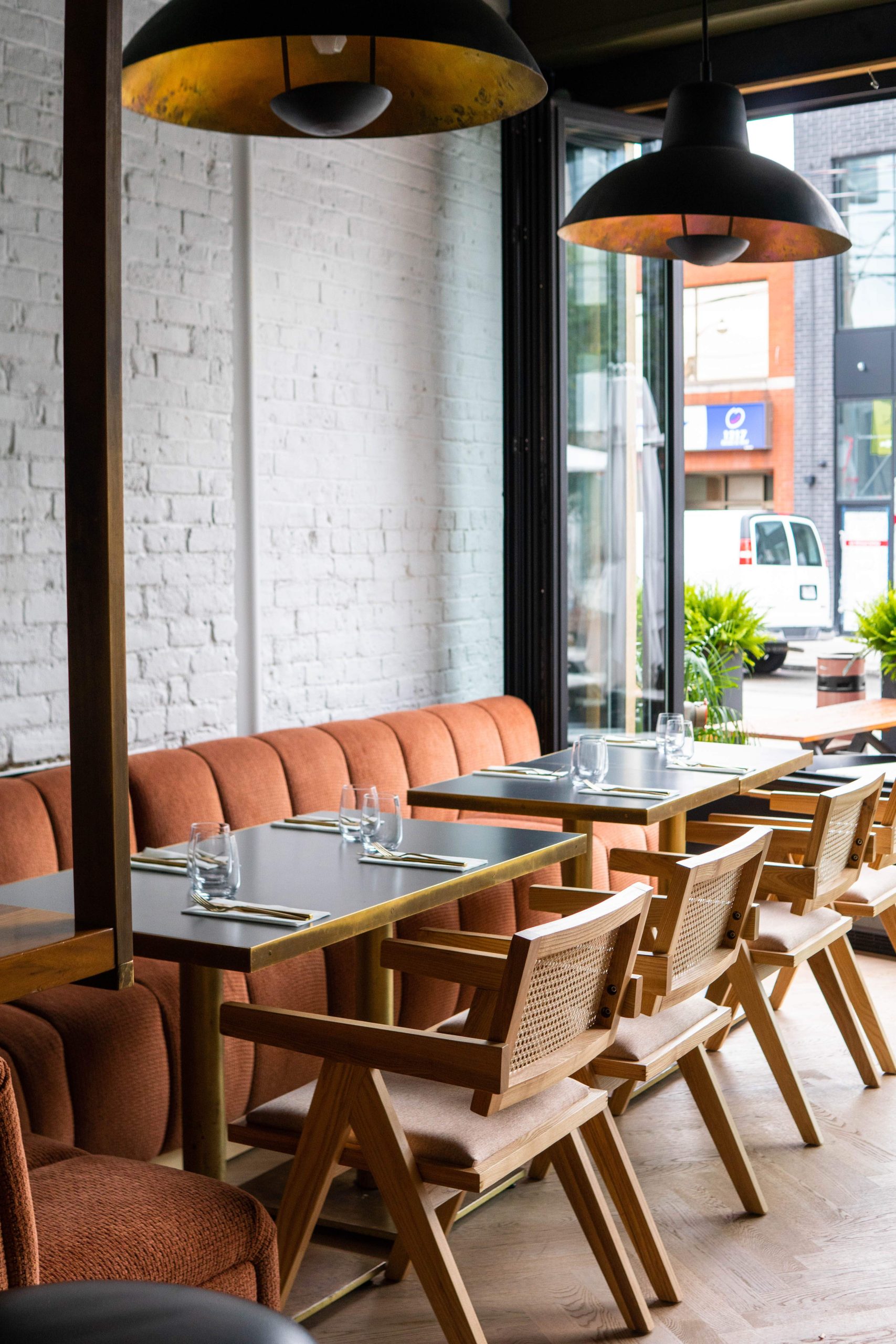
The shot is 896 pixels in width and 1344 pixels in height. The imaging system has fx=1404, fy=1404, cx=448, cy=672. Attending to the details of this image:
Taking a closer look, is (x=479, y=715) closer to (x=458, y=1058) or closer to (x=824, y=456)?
(x=458, y=1058)

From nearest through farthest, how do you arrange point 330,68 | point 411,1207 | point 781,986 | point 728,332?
point 411,1207 → point 330,68 → point 781,986 → point 728,332

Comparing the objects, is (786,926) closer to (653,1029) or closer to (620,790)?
(620,790)

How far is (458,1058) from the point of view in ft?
6.69

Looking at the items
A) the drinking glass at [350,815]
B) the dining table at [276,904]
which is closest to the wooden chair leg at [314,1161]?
the dining table at [276,904]

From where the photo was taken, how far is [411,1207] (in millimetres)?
2084

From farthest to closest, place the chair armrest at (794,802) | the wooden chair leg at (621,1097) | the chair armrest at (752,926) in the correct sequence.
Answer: the chair armrest at (794,802), the wooden chair leg at (621,1097), the chair armrest at (752,926)

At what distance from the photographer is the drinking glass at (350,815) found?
2.82 meters

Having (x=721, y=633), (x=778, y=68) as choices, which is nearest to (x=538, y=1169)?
(x=778, y=68)

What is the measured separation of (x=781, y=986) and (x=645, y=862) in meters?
1.35

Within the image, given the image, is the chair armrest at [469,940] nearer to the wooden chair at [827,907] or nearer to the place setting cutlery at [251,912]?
the place setting cutlery at [251,912]

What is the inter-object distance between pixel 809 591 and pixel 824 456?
11.0 ft

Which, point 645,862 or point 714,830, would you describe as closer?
point 645,862

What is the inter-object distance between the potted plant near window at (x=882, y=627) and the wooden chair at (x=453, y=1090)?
4596mm

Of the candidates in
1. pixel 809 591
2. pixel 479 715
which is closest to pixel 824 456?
pixel 809 591
